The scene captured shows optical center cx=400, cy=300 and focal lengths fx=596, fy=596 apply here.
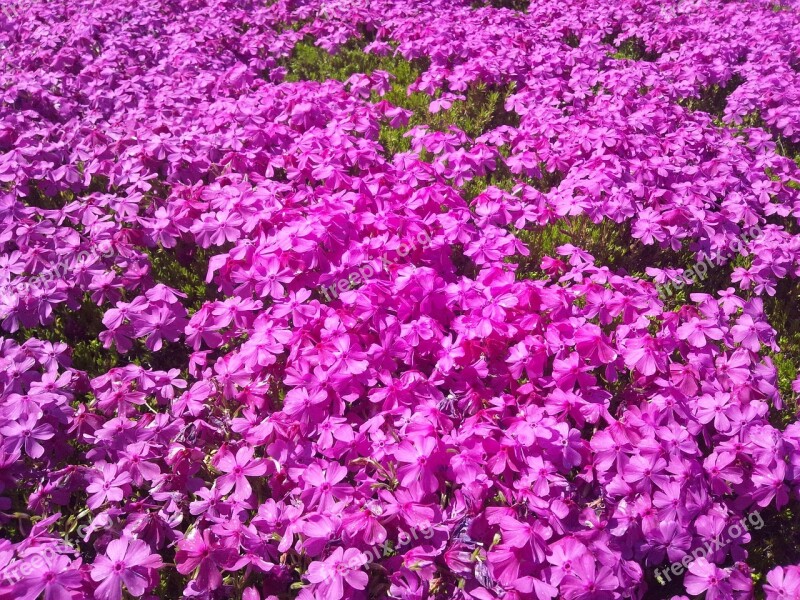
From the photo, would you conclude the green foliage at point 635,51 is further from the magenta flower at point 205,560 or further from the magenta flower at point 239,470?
the magenta flower at point 205,560

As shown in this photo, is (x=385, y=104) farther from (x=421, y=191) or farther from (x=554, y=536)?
(x=554, y=536)

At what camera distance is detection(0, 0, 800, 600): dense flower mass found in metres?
2.55

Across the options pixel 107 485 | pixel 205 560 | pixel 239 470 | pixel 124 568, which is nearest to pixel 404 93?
pixel 239 470

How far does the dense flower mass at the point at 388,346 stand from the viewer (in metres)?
2.55

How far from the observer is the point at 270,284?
350cm

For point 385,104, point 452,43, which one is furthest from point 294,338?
point 452,43

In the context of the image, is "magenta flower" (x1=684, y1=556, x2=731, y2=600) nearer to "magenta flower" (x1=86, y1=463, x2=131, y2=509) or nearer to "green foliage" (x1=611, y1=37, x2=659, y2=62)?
"magenta flower" (x1=86, y1=463, x2=131, y2=509)

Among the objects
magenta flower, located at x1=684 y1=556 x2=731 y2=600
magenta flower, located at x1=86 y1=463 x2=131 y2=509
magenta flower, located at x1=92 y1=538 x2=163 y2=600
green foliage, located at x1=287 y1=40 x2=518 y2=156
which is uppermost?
green foliage, located at x1=287 y1=40 x2=518 y2=156

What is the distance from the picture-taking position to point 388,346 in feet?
10.4

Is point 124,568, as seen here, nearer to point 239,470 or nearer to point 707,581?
point 239,470

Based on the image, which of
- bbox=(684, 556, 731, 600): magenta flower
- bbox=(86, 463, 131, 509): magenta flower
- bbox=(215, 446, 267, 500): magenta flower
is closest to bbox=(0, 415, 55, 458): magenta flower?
bbox=(86, 463, 131, 509): magenta flower

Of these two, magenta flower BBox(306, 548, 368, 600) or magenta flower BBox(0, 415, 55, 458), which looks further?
magenta flower BBox(0, 415, 55, 458)

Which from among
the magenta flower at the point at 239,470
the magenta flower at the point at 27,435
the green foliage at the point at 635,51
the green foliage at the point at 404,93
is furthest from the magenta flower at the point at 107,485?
the green foliage at the point at 635,51

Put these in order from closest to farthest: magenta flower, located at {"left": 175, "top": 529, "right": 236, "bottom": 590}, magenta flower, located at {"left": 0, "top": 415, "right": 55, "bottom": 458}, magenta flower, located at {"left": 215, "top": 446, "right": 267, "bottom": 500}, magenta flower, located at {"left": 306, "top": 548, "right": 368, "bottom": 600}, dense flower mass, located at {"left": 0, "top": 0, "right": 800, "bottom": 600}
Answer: magenta flower, located at {"left": 306, "top": 548, "right": 368, "bottom": 600}, magenta flower, located at {"left": 175, "top": 529, "right": 236, "bottom": 590}, dense flower mass, located at {"left": 0, "top": 0, "right": 800, "bottom": 600}, magenta flower, located at {"left": 215, "top": 446, "right": 267, "bottom": 500}, magenta flower, located at {"left": 0, "top": 415, "right": 55, "bottom": 458}
